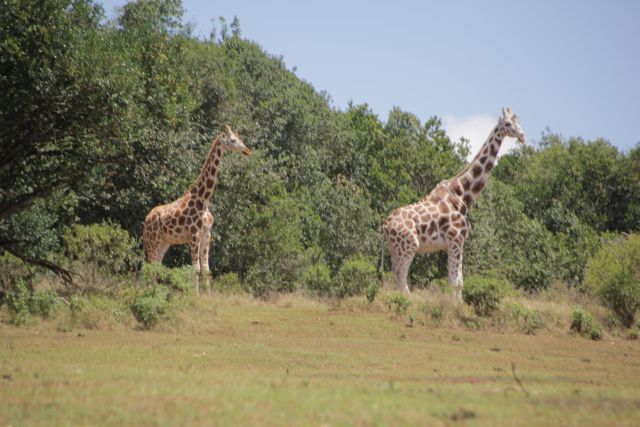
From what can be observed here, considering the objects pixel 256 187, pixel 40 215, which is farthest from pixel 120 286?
pixel 256 187

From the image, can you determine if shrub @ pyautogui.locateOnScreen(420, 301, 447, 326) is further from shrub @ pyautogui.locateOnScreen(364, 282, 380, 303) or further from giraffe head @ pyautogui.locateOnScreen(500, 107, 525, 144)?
giraffe head @ pyautogui.locateOnScreen(500, 107, 525, 144)

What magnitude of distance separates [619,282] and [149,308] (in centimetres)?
885

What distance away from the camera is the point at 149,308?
45.8 feet

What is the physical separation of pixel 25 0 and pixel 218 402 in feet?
32.9

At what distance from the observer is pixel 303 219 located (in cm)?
2494

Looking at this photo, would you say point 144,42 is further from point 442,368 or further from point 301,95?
point 301,95

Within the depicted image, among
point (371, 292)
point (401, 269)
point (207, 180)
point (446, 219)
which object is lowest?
point (371, 292)

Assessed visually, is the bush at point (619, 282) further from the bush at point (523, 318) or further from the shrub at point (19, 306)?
the shrub at point (19, 306)

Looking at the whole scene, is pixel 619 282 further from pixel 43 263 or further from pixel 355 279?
pixel 43 263

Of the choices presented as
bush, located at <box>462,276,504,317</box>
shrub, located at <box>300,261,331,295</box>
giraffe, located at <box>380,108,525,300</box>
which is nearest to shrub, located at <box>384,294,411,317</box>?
bush, located at <box>462,276,504,317</box>

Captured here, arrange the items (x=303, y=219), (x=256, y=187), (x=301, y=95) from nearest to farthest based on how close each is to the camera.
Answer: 1. (x=256, y=187)
2. (x=303, y=219)
3. (x=301, y=95)

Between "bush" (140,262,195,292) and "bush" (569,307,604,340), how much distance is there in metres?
6.87

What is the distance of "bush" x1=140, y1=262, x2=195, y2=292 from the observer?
593 inches

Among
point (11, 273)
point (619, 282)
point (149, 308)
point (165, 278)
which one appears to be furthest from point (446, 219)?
point (11, 273)
